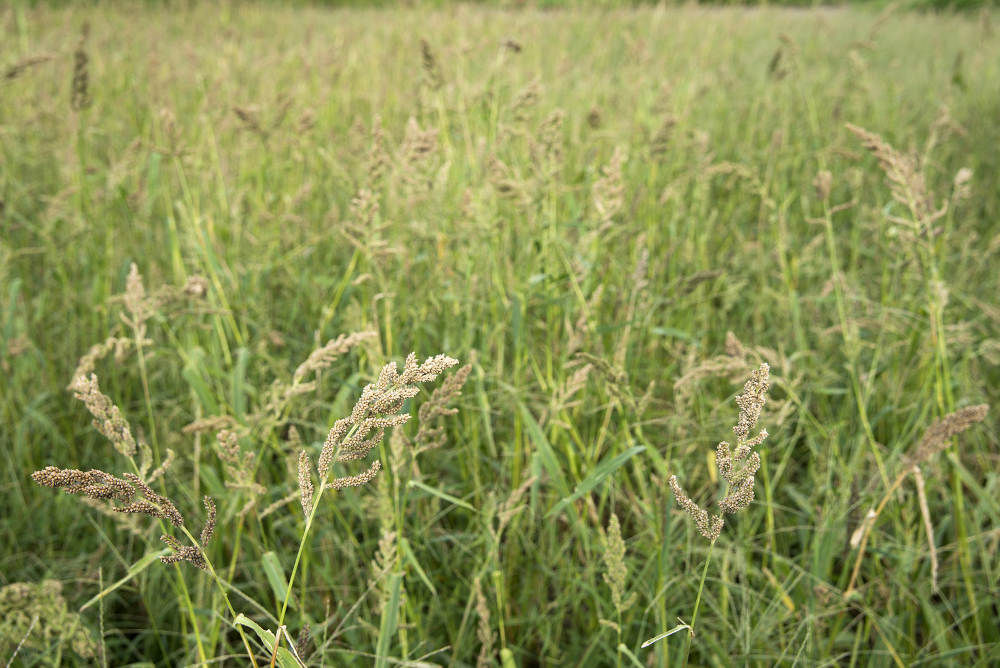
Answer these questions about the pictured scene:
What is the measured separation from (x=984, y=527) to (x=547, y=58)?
3.94 m

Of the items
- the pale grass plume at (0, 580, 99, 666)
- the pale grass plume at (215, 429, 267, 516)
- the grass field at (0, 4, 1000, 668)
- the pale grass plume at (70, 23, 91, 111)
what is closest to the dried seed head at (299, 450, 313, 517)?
the grass field at (0, 4, 1000, 668)

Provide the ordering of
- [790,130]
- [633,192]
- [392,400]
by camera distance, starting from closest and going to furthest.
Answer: [392,400], [633,192], [790,130]

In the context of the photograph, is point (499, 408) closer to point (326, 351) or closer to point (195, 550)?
point (326, 351)

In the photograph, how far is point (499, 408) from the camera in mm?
1625

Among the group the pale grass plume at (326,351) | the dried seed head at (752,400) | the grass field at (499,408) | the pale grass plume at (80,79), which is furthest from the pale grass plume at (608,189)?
the pale grass plume at (80,79)

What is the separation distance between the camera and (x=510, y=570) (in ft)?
4.30

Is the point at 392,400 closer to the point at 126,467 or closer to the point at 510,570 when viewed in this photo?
the point at 510,570

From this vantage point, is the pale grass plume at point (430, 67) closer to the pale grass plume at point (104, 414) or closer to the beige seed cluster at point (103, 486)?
the pale grass plume at point (104, 414)

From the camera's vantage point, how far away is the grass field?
1.16 metres

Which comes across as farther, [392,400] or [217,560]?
[217,560]

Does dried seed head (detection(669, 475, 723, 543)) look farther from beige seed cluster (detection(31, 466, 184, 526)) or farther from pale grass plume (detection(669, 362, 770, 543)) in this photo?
beige seed cluster (detection(31, 466, 184, 526))

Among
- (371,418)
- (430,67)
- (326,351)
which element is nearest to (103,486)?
(371,418)

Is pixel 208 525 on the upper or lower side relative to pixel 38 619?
upper

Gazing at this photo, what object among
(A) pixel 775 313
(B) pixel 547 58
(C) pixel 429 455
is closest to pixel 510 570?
(C) pixel 429 455
